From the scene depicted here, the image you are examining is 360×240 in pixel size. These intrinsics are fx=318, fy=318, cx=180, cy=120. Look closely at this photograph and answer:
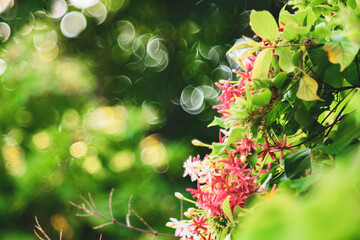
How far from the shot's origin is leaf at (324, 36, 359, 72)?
0.34 metres

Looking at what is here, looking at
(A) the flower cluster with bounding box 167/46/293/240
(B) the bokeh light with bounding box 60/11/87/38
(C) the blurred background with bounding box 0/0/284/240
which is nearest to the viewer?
(A) the flower cluster with bounding box 167/46/293/240

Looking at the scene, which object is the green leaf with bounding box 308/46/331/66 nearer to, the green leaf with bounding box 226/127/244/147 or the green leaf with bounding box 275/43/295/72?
the green leaf with bounding box 275/43/295/72

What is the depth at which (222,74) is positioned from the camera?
3.58 meters

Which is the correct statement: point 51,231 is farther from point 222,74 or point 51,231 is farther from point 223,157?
point 222,74

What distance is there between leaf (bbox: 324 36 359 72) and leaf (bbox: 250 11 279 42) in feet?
0.26

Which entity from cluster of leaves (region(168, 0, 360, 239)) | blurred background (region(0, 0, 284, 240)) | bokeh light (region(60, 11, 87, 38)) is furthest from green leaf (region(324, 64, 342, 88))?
bokeh light (region(60, 11, 87, 38))

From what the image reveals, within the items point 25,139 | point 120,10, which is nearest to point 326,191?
point 25,139

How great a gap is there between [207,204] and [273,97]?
0.18m

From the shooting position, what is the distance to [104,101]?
3375 millimetres

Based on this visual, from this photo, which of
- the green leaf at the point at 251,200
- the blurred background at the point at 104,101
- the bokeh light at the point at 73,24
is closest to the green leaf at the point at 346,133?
the green leaf at the point at 251,200

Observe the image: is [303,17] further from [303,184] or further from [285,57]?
[303,184]

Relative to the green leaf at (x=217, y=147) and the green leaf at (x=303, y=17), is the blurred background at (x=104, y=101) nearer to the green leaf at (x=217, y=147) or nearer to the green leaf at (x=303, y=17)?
the green leaf at (x=217, y=147)

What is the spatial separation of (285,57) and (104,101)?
3.11 m

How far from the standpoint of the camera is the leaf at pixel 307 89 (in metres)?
0.39
